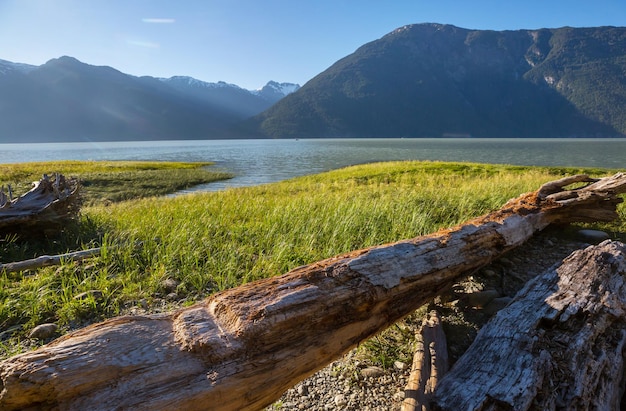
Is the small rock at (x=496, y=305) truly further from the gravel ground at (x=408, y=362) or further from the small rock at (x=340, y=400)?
the small rock at (x=340, y=400)

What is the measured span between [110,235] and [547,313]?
295 inches

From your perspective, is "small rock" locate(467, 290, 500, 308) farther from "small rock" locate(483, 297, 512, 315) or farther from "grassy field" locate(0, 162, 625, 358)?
"grassy field" locate(0, 162, 625, 358)

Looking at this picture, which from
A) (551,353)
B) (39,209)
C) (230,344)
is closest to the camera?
(230,344)

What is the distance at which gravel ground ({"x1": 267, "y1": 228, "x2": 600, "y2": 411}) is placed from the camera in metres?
2.98

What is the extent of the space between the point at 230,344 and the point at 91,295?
335 centimetres

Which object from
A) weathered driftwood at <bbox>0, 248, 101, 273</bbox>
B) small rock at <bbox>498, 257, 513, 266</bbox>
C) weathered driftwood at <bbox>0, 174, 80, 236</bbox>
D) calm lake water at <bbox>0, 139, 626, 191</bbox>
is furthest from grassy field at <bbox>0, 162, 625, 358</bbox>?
calm lake water at <bbox>0, 139, 626, 191</bbox>

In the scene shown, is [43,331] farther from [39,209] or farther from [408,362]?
[39,209]

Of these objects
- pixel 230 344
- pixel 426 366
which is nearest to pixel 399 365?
pixel 426 366

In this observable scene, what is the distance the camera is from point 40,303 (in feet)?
13.7

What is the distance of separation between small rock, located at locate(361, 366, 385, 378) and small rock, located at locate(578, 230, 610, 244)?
6.59m

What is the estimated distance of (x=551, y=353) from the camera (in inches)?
105

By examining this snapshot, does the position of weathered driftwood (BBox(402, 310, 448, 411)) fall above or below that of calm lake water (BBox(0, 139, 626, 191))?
below

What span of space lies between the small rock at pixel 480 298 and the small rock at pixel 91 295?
5064mm

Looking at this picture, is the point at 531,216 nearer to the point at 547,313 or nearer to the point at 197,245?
the point at 547,313
